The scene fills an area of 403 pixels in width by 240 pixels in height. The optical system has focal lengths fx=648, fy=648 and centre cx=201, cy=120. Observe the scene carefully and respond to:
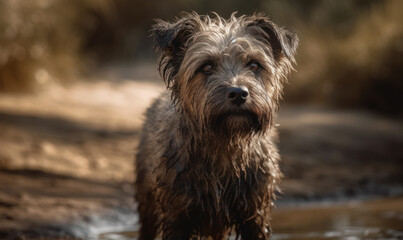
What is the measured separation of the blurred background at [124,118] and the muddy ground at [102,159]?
2 centimetres

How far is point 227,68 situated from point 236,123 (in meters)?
0.50

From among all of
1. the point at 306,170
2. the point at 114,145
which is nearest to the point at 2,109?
the point at 114,145

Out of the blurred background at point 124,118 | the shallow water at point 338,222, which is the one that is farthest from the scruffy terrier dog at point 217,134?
the blurred background at point 124,118

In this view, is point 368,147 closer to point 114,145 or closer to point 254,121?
point 114,145

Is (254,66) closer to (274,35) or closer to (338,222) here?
(274,35)

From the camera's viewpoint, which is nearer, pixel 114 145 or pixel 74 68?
pixel 114 145

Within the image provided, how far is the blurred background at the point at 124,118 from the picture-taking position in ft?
27.0

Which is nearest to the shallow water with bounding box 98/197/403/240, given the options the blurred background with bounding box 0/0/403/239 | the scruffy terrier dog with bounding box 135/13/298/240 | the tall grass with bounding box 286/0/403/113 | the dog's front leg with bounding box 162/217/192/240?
the blurred background with bounding box 0/0/403/239

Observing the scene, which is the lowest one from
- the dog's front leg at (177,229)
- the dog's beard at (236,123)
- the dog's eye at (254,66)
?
the dog's front leg at (177,229)

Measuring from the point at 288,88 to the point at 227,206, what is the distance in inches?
400

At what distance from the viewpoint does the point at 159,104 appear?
6.93 meters

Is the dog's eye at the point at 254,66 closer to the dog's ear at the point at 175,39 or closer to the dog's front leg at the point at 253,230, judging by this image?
the dog's ear at the point at 175,39

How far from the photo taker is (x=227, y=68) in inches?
214

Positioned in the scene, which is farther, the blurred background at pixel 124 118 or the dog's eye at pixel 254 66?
the blurred background at pixel 124 118
